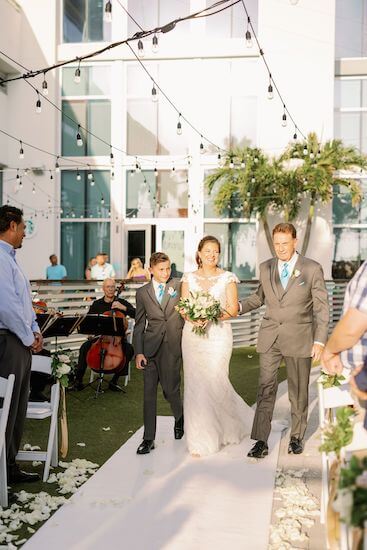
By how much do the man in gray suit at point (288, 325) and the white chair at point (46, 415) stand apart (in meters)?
1.68

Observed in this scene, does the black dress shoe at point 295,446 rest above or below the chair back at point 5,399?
below

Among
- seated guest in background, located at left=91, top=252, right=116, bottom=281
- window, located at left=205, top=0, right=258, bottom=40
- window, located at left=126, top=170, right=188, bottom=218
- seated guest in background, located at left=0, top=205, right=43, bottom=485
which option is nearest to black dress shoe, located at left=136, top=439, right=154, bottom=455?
seated guest in background, located at left=0, top=205, right=43, bottom=485

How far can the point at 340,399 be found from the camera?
13.1ft

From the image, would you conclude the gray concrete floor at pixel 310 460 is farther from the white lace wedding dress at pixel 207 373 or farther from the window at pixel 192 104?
the window at pixel 192 104

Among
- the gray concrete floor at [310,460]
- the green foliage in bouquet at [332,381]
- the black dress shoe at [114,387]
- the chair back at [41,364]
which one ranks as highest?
the green foliage in bouquet at [332,381]

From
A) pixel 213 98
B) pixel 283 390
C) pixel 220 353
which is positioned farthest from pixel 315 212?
pixel 220 353

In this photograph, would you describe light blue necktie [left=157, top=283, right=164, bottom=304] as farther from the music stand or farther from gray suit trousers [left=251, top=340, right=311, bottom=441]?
the music stand

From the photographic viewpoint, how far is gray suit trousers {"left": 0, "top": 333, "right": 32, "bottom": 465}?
5.04 meters

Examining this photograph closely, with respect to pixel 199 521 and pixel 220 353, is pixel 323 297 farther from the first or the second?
pixel 199 521

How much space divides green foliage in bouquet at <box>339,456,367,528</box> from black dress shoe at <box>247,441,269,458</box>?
12.9ft

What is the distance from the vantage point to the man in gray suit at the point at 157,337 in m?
6.31

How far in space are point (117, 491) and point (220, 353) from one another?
1745mm

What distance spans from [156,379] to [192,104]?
642 inches

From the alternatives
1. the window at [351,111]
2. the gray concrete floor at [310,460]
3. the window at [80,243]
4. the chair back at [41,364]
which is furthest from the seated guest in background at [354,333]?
the window at [351,111]
